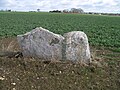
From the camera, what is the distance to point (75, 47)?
738 cm

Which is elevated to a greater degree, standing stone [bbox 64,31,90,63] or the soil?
standing stone [bbox 64,31,90,63]

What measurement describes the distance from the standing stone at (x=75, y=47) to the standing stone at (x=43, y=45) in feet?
0.69

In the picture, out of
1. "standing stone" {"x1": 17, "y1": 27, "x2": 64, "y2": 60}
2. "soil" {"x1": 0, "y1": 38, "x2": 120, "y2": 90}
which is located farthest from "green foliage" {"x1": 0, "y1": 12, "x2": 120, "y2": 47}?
"soil" {"x1": 0, "y1": 38, "x2": 120, "y2": 90}

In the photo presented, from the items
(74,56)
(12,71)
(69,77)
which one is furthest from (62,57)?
(12,71)

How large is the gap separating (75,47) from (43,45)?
97 cm

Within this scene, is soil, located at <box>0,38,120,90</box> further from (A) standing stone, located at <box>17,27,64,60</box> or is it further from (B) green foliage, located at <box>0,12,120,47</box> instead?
(B) green foliage, located at <box>0,12,120,47</box>

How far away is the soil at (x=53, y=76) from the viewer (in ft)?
19.8

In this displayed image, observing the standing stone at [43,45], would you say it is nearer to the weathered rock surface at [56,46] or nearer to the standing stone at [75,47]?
the weathered rock surface at [56,46]

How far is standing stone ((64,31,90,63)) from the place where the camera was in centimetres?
735

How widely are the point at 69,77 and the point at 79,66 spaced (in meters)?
0.70

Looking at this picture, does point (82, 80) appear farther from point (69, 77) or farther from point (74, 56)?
point (74, 56)

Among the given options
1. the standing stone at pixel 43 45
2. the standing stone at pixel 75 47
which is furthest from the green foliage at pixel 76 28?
the standing stone at pixel 43 45

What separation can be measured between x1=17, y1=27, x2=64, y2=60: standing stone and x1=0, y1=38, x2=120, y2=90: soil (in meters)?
0.40

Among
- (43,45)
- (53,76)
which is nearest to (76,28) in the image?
(43,45)
